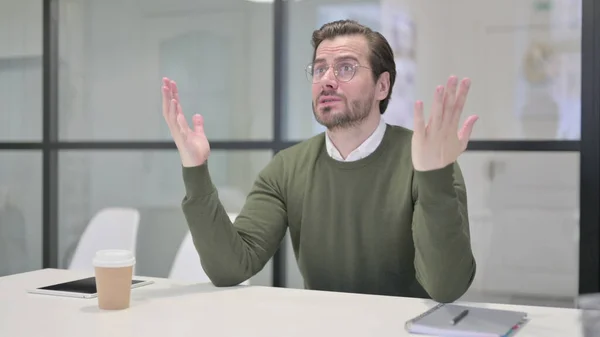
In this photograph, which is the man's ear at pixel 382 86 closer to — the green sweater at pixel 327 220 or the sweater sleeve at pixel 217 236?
the green sweater at pixel 327 220

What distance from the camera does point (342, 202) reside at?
1897 millimetres

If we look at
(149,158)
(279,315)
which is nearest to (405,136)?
(279,315)

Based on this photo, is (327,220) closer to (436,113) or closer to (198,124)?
(198,124)

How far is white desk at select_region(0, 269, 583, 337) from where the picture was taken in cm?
118

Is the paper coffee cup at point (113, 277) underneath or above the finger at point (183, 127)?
underneath

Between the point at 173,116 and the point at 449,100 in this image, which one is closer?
the point at 449,100

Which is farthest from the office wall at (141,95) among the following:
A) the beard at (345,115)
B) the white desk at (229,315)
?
the white desk at (229,315)

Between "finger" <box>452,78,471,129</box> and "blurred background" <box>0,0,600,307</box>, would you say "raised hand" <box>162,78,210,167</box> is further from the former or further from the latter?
"blurred background" <box>0,0,600,307</box>

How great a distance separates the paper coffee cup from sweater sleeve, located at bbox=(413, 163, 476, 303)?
2.24 feet

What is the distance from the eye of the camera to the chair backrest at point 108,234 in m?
2.71

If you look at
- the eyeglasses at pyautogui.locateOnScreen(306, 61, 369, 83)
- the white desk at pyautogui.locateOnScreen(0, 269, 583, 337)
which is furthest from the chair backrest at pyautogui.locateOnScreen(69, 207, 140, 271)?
the eyeglasses at pyautogui.locateOnScreen(306, 61, 369, 83)

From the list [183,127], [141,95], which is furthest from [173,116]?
[141,95]

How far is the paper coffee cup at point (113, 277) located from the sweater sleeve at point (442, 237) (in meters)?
0.68

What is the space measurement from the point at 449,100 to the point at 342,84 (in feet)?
2.13
